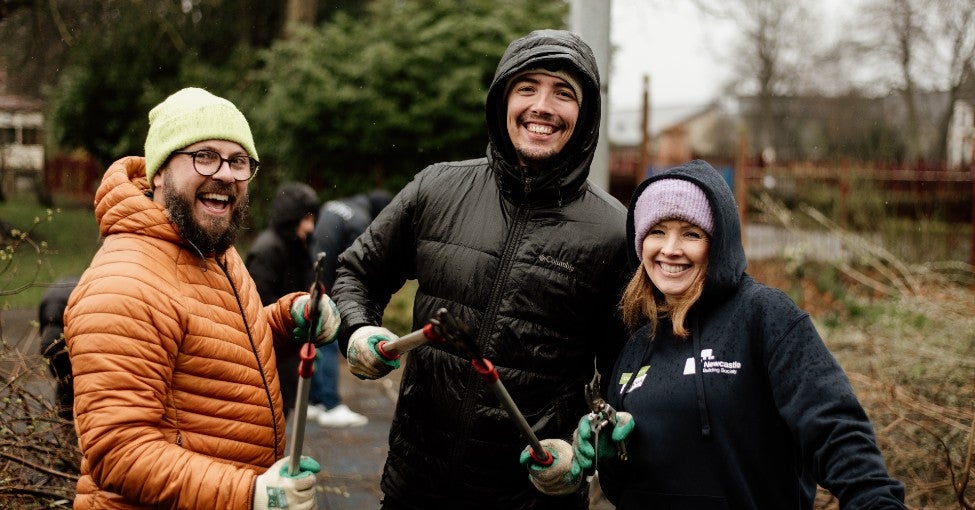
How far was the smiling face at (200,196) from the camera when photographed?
235 centimetres

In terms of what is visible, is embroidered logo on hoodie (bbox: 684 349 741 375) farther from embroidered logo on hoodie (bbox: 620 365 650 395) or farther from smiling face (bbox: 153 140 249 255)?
smiling face (bbox: 153 140 249 255)

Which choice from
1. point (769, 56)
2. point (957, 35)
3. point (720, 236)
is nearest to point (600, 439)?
point (720, 236)

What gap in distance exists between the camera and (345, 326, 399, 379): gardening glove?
8.19ft

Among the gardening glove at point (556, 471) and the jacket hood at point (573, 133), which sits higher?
the jacket hood at point (573, 133)

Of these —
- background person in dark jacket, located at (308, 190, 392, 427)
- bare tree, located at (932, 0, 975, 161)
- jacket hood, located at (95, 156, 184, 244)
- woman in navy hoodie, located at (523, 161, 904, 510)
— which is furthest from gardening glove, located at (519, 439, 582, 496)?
bare tree, located at (932, 0, 975, 161)

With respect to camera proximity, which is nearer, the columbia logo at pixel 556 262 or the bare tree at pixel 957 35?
the columbia logo at pixel 556 262

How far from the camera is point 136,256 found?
2197mm

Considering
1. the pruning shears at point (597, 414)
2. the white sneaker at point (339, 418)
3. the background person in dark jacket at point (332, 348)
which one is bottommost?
the white sneaker at point (339, 418)

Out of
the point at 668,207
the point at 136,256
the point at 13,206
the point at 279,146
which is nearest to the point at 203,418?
the point at 136,256

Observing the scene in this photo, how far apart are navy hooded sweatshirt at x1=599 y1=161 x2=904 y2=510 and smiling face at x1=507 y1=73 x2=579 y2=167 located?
35cm

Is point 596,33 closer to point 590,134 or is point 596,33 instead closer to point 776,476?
point 590,134

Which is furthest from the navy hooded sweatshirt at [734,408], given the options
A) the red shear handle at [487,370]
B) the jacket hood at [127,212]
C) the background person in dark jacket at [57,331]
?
the background person in dark jacket at [57,331]

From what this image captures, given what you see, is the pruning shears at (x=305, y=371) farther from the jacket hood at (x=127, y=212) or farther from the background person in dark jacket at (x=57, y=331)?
the background person in dark jacket at (x=57, y=331)

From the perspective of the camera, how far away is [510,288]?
265 cm
